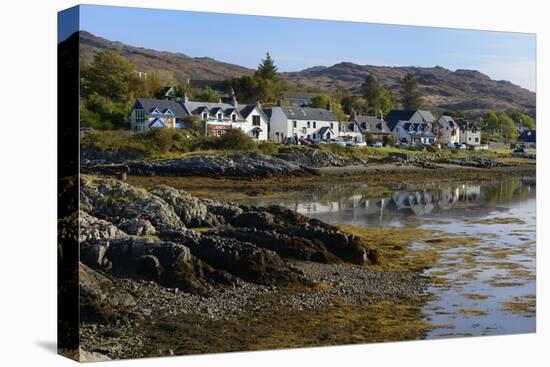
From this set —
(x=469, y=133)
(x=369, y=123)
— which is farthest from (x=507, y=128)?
(x=369, y=123)

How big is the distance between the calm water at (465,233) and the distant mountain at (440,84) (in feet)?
4.30

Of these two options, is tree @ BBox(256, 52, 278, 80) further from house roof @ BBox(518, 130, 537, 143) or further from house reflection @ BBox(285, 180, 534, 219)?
house roof @ BBox(518, 130, 537, 143)

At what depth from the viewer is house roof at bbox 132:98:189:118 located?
536 inches

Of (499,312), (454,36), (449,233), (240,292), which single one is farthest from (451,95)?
(240,292)

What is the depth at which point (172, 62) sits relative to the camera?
13.5m

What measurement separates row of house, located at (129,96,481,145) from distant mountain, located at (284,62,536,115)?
1.06ft

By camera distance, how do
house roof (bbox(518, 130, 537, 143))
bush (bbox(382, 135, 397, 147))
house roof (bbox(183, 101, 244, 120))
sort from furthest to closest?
house roof (bbox(518, 130, 537, 143)) < bush (bbox(382, 135, 397, 147)) < house roof (bbox(183, 101, 244, 120))

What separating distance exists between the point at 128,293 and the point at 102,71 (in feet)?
9.15

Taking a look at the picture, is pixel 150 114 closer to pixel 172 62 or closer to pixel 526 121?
pixel 172 62

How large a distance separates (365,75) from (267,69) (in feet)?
5.72

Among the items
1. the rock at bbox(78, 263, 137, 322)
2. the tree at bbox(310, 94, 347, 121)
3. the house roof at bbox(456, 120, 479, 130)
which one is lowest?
the rock at bbox(78, 263, 137, 322)

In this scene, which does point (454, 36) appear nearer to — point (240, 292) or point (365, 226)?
point (365, 226)

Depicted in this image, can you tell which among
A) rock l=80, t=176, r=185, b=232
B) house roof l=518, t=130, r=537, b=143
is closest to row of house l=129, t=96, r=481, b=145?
house roof l=518, t=130, r=537, b=143

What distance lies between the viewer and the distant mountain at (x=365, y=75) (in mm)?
13297
